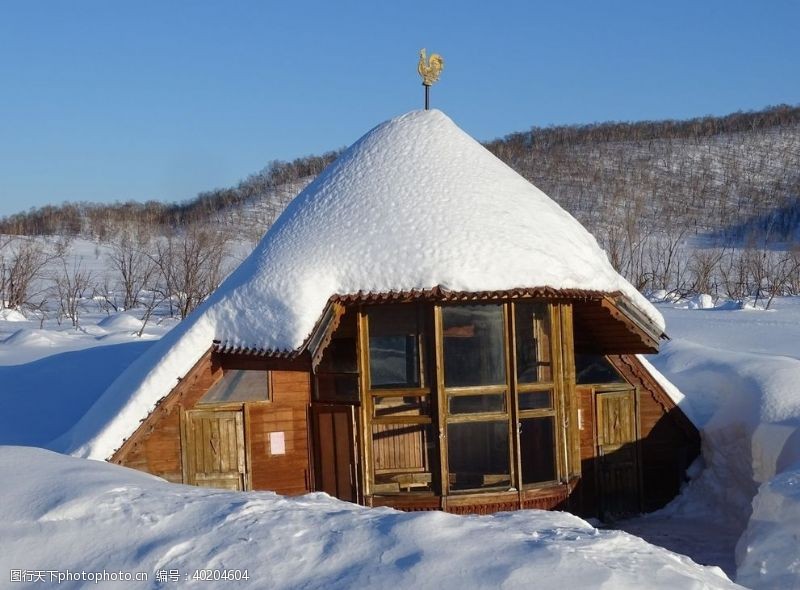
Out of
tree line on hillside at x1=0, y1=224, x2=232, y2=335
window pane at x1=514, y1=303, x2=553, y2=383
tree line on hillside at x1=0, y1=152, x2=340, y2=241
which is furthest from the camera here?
tree line on hillside at x1=0, y1=152, x2=340, y2=241

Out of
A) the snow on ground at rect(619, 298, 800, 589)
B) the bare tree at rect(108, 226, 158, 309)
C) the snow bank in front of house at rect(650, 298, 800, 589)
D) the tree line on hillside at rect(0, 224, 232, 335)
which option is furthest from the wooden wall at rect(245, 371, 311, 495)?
the bare tree at rect(108, 226, 158, 309)

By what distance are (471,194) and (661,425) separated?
3.67 metres

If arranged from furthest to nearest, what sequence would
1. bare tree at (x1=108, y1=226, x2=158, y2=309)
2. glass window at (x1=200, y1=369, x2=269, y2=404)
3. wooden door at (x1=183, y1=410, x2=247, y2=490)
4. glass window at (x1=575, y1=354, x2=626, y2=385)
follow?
bare tree at (x1=108, y1=226, x2=158, y2=309)
glass window at (x1=575, y1=354, x2=626, y2=385)
glass window at (x1=200, y1=369, x2=269, y2=404)
wooden door at (x1=183, y1=410, x2=247, y2=490)

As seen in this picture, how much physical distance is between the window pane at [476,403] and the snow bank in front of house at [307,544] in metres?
3.35

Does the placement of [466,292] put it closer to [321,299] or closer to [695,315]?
[321,299]

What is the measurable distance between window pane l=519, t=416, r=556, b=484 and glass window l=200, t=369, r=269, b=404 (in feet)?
9.05

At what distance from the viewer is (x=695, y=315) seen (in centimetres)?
2431

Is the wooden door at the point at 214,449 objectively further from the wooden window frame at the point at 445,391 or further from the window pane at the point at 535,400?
the window pane at the point at 535,400

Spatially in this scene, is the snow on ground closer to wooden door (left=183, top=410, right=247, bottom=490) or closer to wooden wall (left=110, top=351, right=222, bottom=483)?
wooden door (left=183, top=410, right=247, bottom=490)

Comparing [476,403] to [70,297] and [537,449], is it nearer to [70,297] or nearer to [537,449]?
[537,449]

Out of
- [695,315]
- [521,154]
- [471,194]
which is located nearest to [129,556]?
[471,194]

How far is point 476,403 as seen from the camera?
386 inches

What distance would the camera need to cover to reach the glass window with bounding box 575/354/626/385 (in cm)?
1141

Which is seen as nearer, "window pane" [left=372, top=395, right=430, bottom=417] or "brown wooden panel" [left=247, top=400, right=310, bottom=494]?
"window pane" [left=372, top=395, right=430, bottom=417]
